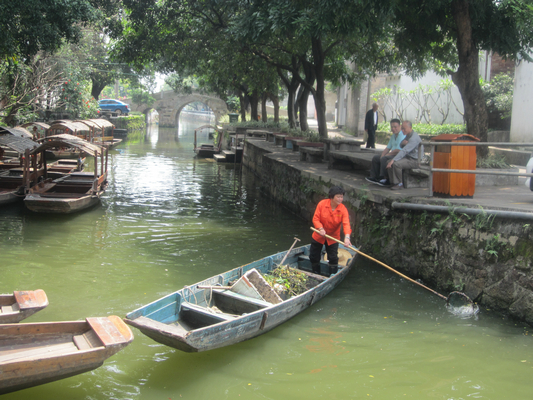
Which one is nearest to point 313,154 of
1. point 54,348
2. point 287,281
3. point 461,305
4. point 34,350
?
point 287,281

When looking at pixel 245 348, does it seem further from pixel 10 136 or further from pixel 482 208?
pixel 10 136

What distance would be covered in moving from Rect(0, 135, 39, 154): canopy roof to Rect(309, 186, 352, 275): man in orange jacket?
9.14m

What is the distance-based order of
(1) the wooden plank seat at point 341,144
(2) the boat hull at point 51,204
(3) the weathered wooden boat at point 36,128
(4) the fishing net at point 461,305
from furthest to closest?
(3) the weathered wooden boat at point 36,128, (1) the wooden plank seat at point 341,144, (2) the boat hull at point 51,204, (4) the fishing net at point 461,305

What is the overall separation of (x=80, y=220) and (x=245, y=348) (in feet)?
24.4

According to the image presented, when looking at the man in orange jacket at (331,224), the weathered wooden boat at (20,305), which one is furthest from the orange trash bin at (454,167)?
the weathered wooden boat at (20,305)

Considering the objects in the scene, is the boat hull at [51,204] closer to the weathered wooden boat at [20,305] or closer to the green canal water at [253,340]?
the green canal water at [253,340]

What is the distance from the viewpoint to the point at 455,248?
696cm

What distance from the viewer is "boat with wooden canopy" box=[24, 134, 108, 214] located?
1126 centimetres

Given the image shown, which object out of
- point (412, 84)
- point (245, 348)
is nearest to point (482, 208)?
point (245, 348)

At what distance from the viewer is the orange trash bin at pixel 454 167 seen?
24.0ft

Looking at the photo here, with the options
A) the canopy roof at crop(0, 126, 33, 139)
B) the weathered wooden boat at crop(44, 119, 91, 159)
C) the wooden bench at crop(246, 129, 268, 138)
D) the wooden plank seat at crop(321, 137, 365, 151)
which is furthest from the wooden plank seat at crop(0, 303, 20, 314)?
the wooden bench at crop(246, 129, 268, 138)

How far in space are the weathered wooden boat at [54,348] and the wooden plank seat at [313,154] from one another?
10438 millimetres

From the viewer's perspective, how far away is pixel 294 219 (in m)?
12.5

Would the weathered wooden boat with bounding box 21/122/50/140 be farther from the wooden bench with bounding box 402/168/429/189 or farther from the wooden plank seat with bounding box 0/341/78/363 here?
the wooden plank seat with bounding box 0/341/78/363
